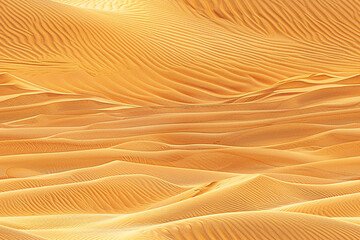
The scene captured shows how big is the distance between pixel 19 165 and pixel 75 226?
3125mm

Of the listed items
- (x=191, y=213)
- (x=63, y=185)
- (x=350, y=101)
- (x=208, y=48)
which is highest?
(x=208, y=48)

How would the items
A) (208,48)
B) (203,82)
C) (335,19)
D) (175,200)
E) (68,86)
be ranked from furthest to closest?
1. (335,19)
2. (208,48)
3. (203,82)
4. (68,86)
5. (175,200)

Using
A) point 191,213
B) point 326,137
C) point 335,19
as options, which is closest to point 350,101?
point 326,137

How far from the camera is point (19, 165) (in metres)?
8.00

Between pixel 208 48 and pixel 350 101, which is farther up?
pixel 208 48

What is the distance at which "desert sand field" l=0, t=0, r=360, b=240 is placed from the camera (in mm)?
5316

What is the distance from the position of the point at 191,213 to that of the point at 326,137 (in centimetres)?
493

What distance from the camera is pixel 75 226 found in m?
5.08

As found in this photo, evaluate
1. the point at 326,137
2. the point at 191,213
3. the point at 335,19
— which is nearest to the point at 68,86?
the point at 326,137

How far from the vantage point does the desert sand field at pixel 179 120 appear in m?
5.32

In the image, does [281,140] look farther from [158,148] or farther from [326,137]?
[158,148]

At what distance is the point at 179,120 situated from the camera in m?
11.5

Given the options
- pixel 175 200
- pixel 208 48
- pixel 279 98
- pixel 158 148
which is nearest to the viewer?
pixel 175 200

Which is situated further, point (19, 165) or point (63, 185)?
point (19, 165)
